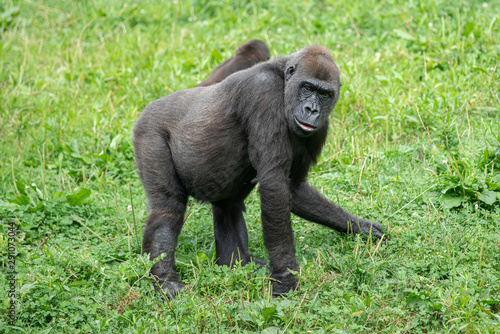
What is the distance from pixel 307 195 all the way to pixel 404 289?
4.34 feet

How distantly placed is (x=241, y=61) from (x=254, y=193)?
2.09 m

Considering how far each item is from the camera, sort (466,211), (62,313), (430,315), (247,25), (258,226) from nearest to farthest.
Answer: (430,315)
(62,313)
(466,211)
(258,226)
(247,25)

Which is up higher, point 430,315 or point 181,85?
point 181,85

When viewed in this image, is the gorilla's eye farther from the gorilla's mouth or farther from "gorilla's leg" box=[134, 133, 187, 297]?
"gorilla's leg" box=[134, 133, 187, 297]

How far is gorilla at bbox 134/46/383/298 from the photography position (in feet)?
14.3

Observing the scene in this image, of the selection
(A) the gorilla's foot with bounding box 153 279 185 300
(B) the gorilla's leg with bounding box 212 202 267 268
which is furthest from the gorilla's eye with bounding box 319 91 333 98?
(A) the gorilla's foot with bounding box 153 279 185 300

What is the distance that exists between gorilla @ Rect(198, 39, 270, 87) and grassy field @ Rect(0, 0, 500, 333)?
1.92 feet

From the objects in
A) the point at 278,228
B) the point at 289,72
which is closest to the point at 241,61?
the point at 289,72

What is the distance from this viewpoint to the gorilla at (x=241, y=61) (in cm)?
739

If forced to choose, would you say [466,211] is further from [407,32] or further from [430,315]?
[407,32]

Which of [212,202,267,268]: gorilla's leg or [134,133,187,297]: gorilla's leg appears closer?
[134,133,187,297]: gorilla's leg

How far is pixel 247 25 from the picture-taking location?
356 inches

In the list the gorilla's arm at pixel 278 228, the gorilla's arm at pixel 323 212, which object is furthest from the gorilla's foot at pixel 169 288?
the gorilla's arm at pixel 323 212

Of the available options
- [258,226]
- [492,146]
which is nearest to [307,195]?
[258,226]
